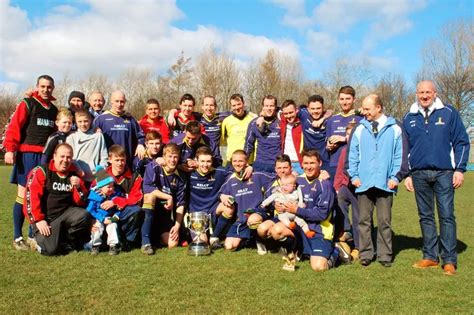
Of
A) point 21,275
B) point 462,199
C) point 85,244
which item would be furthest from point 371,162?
point 462,199

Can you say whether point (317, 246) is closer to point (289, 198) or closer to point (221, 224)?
point (289, 198)

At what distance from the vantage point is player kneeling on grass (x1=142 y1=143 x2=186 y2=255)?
242 inches

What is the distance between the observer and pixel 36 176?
5.63 m

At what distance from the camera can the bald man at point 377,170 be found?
17.8 feet

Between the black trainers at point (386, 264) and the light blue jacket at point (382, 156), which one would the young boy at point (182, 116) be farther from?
the black trainers at point (386, 264)

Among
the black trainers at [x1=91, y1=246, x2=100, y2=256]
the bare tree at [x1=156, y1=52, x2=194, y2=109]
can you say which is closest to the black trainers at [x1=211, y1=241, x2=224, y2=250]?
the black trainers at [x1=91, y1=246, x2=100, y2=256]

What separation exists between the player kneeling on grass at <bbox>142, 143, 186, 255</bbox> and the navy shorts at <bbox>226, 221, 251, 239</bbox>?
0.82 meters

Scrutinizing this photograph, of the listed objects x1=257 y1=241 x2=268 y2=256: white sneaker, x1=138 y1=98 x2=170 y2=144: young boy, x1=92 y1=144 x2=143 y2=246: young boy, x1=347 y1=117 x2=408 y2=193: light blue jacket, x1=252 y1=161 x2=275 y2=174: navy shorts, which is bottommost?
x1=257 y1=241 x2=268 y2=256: white sneaker

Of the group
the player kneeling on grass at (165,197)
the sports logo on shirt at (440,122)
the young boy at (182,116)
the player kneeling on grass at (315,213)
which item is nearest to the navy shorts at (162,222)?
the player kneeling on grass at (165,197)

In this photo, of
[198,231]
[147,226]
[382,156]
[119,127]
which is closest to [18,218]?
[147,226]

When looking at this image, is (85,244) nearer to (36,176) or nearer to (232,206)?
(36,176)

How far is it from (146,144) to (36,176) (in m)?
1.78

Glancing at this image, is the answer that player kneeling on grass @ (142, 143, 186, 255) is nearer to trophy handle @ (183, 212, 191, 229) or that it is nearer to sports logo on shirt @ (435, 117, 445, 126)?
trophy handle @ (183, 212, 191, 229)

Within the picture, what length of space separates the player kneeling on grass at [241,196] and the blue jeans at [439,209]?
211 centimetres
